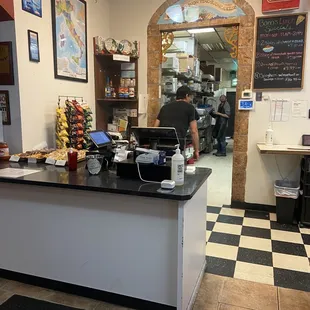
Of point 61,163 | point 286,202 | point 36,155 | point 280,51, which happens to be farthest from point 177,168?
point 280,51

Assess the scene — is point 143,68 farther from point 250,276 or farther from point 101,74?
point 250,276

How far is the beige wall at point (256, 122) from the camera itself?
351 centimetres

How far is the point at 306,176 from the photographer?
3.22m

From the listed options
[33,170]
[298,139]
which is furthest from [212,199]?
[33,170]

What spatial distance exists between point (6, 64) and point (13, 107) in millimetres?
376

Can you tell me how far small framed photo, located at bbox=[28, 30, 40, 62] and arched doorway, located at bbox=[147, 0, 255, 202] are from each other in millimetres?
1543

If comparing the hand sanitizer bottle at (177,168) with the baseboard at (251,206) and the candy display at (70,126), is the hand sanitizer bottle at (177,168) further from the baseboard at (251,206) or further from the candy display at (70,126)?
the baseboard at (251,206)

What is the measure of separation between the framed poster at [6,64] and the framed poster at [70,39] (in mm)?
526

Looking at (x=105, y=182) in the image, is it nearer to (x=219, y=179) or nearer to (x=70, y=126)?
(x=70, y=126)

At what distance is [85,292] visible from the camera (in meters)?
2.09

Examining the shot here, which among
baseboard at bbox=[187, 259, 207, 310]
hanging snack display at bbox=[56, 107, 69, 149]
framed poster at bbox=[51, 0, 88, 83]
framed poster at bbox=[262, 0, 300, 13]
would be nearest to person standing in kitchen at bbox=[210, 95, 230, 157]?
framed poster at bbox=[262, 0, 300, 13]

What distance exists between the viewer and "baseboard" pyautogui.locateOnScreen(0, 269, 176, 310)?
1941 mm

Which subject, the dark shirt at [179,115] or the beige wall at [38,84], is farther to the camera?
the dark shirt at [179,115]

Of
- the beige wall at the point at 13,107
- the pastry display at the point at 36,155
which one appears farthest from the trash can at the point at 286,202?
the beige wall at the point at 13,107
